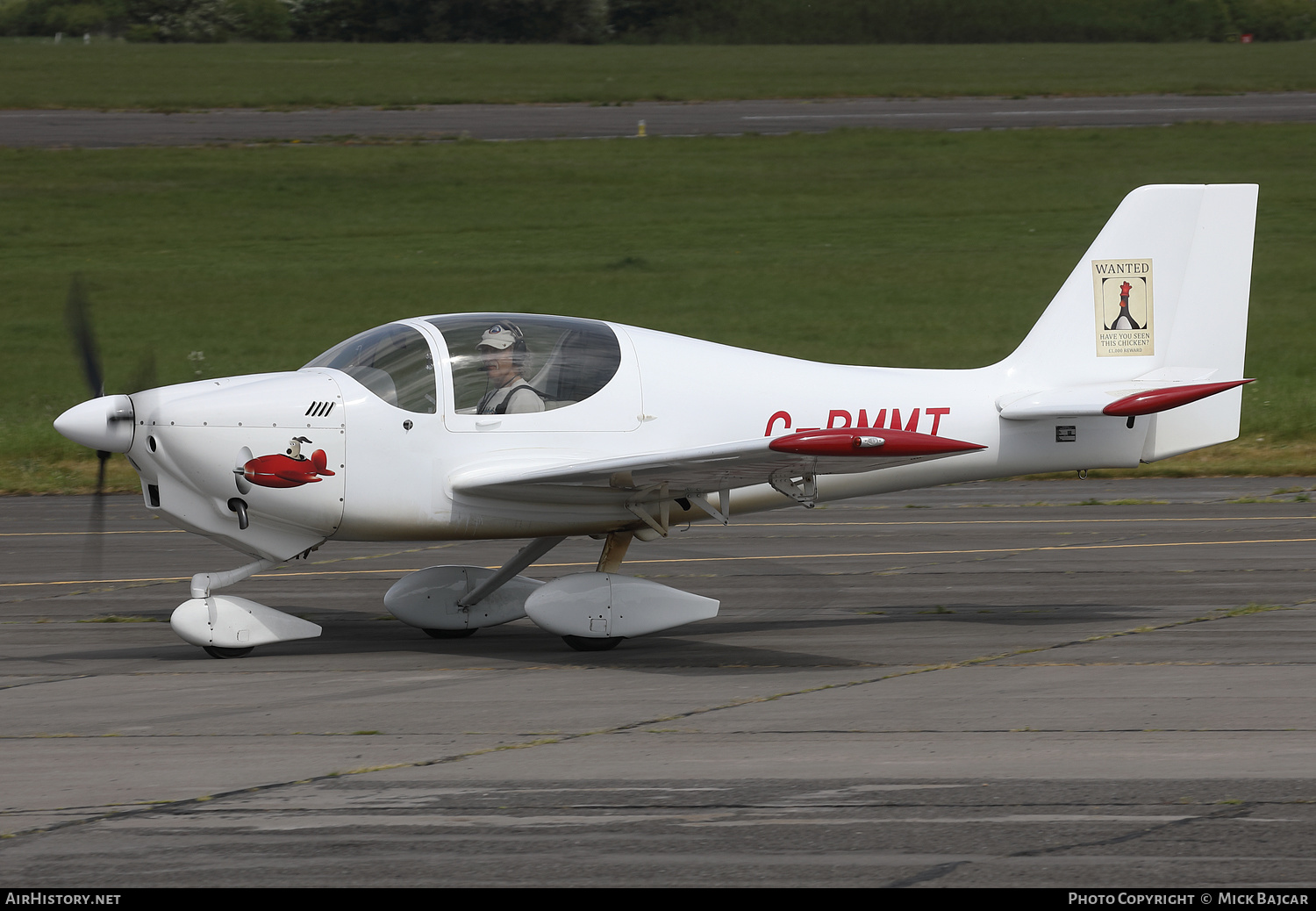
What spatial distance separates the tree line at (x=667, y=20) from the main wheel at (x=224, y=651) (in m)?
65.3

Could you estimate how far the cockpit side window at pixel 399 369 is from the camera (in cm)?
987

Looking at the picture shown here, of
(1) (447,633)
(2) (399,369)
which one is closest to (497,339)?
(2) (399,369)

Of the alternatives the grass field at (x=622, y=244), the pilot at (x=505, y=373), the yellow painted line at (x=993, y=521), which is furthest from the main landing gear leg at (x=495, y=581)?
the grass field at (x=622, y=244)

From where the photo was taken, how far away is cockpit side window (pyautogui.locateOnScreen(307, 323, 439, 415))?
32.4 feet

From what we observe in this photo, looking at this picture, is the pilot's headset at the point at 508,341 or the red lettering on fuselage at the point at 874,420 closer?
the pilot's headset at the point at 508,341

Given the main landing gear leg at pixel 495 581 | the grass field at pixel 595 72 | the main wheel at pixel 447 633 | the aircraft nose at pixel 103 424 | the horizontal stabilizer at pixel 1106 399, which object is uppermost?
the grass field at pixel 595 72

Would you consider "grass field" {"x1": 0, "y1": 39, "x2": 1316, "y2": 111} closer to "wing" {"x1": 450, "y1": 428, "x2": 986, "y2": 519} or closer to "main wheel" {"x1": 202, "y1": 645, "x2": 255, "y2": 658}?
"main wheel" {"x1": 202, "y1": 645, "x2": 255, "y2": 658}

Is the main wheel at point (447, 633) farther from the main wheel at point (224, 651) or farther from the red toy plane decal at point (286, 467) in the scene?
the red toy plane decal at point (286, 467)

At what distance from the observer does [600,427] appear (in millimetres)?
10141

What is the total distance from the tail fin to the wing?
7.04 feet

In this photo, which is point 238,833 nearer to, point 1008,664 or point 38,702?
point 38,702

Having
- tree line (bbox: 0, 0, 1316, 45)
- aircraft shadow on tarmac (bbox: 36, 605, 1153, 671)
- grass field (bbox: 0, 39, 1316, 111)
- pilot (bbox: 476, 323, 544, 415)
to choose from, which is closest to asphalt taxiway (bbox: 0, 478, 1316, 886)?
aircraft shadow on tarmac (bbox: 36, 605, 1153, 671)

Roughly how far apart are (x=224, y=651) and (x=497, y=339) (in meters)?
2.72

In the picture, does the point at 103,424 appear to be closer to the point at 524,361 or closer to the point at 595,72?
the point at 524,361
